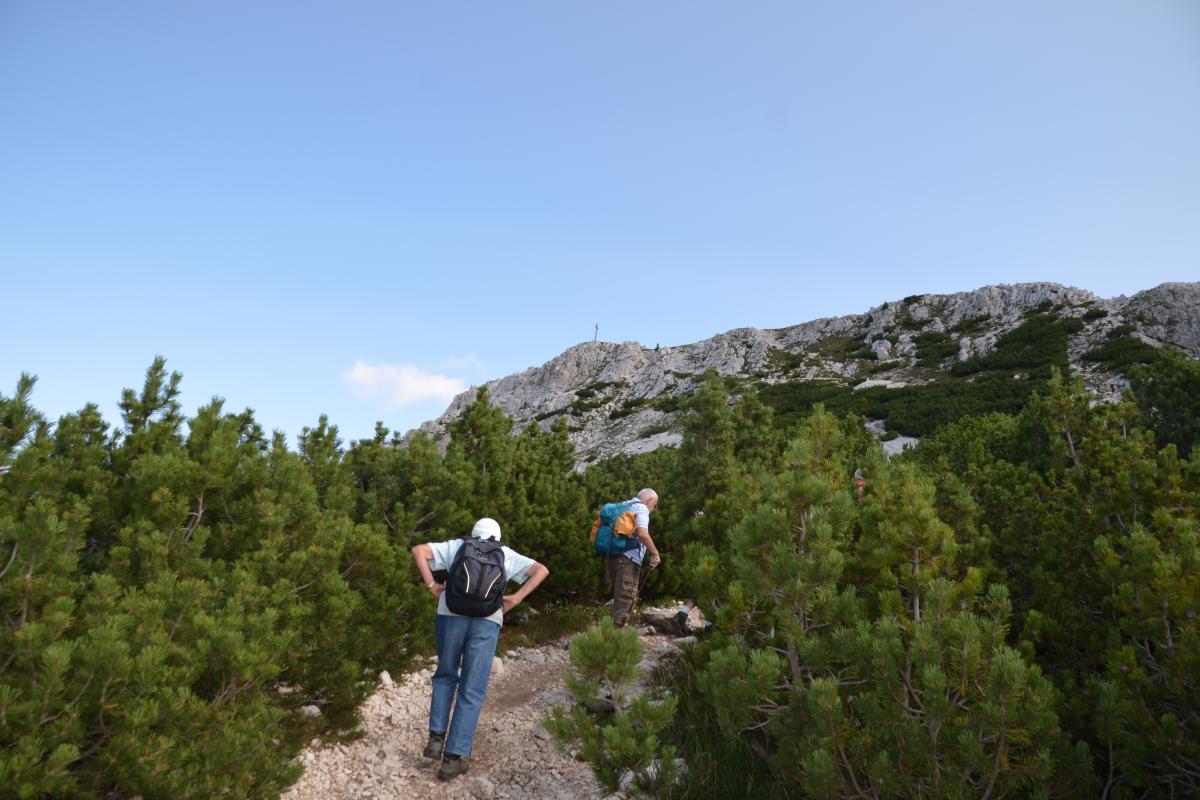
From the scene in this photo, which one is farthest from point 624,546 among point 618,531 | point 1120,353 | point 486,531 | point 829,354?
point 829,354

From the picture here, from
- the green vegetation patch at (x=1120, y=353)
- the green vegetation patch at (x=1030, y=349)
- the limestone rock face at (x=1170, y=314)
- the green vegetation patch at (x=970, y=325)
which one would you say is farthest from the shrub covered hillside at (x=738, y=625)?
the green vegetation patch at (x=970, y=325)

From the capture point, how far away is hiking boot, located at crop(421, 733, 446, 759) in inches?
191

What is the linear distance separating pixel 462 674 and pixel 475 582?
0.72 metres

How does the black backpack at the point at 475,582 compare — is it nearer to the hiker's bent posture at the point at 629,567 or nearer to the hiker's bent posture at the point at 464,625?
the hiker's bent posture at the point at 464,625

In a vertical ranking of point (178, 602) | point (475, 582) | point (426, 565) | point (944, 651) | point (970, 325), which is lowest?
point (944, 651)

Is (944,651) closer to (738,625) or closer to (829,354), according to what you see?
(738,625)

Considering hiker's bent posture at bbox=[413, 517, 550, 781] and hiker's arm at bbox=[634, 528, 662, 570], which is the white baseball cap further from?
hiker's arm at bbox=[634, 528, 662, 570]

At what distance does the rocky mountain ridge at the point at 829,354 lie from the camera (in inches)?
1614

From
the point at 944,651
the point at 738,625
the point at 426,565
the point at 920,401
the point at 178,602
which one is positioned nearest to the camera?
the point at 944,651

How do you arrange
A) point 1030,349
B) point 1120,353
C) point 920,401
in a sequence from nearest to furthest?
1. point 1120,353
2. point 920,401
3. point 1030,349

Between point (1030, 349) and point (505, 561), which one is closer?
point (505, 561)

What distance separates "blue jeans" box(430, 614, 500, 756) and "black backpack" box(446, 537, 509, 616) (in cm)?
17

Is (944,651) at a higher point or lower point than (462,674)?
higher

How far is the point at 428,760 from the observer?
494cm
